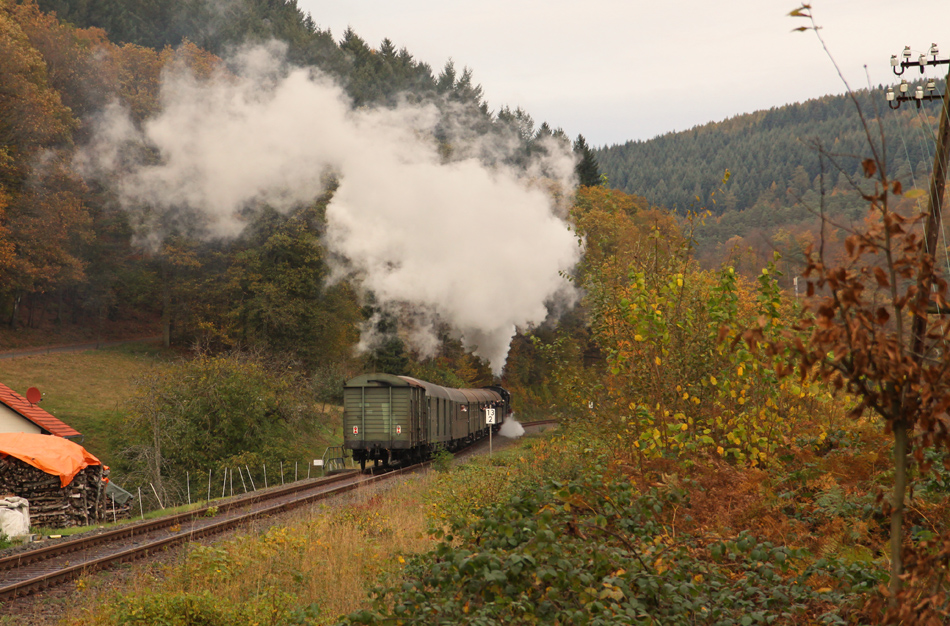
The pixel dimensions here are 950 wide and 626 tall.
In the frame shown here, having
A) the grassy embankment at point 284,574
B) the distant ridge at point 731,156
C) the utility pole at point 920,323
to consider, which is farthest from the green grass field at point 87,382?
the distant ridge at point 731,156

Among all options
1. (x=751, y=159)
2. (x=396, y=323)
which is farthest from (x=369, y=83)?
(x=751, y=159)

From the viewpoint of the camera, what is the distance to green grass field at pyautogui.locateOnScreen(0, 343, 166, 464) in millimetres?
31328

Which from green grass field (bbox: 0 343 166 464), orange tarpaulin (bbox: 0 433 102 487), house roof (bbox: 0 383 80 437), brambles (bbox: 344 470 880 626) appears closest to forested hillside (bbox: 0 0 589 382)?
green grass field (bbox: 0 343 166 464)

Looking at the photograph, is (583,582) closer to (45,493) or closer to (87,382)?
(45,493)

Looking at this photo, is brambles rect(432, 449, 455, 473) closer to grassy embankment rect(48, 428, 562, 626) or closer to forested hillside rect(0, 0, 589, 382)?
grassy embankment rect(48, 428, 562, 626)

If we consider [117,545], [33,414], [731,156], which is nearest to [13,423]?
[33,414]

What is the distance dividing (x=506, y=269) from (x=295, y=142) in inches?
635

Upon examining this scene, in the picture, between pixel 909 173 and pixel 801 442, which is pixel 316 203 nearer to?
pixel 801 442

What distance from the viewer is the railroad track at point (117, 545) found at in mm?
9562

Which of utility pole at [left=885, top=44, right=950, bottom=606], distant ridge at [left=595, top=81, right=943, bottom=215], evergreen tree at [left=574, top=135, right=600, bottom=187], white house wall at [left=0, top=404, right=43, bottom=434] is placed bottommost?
white house wall at [left=0, top=404, right=43, bottom=434]

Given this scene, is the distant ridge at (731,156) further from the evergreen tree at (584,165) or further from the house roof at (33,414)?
the house roof at (33,414)

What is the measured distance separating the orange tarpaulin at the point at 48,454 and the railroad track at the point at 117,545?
12.9 ft

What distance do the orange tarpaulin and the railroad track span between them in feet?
12.9

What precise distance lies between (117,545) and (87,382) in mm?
29149
